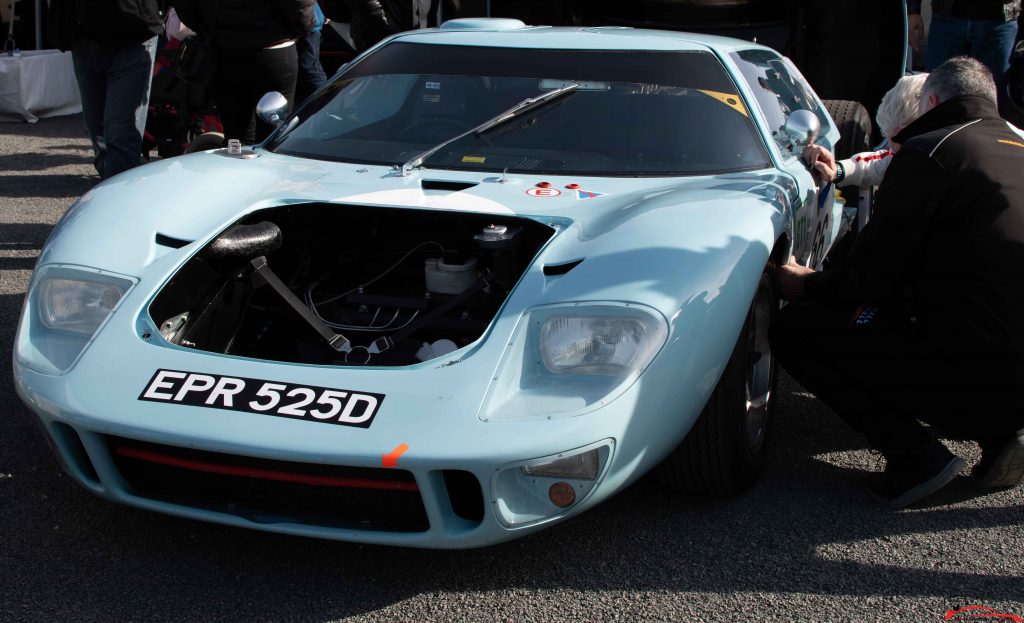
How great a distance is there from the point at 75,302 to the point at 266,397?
2.33 ft

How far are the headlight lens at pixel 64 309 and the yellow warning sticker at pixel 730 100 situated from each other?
1.90m

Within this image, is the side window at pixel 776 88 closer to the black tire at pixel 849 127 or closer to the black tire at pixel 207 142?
the black tire at pixel 849 127

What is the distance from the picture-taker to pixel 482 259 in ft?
9.98

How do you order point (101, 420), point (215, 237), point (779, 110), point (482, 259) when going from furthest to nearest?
point (779, 110)
point (482, 259)
point (215, 237)
point (101, 420)

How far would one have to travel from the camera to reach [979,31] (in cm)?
550

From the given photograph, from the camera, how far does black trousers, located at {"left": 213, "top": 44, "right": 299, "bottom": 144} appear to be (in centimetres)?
505

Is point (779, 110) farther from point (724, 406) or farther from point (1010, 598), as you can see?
point (1010, 598)

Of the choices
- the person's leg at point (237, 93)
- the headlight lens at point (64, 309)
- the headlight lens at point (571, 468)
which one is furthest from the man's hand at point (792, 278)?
the person's leg at point (237, 93)

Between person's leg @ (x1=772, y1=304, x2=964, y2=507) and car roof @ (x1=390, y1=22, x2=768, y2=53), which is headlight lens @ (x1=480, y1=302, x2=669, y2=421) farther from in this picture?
car roof @ (x1=390, y1=22, x2=768, y2=53)

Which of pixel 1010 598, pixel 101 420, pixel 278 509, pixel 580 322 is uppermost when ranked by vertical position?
pixel 580 322

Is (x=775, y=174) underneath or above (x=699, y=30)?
above

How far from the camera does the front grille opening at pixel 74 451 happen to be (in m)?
2.36

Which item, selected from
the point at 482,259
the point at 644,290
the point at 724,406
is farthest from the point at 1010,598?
the point at 482,259

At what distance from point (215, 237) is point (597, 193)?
1.07m
